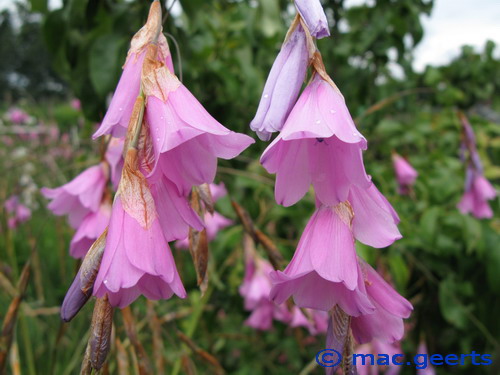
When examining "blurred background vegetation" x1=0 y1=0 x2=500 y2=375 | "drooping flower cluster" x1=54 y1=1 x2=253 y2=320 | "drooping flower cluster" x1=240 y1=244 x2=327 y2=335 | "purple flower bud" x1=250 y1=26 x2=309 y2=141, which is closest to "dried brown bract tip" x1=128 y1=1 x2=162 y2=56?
"drooping flower cluster" x1=54 y1=1 x2=253 y2=320

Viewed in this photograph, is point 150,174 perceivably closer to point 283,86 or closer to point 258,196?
point 283,86

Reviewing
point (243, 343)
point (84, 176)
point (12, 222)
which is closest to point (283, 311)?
point (243, 343)

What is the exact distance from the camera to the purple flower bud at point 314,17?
1.51 ft

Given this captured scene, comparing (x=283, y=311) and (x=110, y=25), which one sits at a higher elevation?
(x=110, y=25)

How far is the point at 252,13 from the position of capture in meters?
1.35

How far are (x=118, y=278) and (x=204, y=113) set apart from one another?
7.2 inches

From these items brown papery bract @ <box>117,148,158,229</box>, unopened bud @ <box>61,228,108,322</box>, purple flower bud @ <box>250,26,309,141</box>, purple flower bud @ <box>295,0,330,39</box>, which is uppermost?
purple flower bud @ <box>295,0,330,39</box>

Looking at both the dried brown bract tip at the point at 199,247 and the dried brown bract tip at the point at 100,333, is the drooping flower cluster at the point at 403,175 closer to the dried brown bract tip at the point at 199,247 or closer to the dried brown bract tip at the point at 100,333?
the dried brown bract tip at the point at 199,247

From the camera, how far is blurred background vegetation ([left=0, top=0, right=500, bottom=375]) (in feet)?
3.53

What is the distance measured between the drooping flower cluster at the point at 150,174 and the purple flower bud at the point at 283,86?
0.08ft

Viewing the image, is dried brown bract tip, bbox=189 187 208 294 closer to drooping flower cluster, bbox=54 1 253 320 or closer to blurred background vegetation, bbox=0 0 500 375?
drooping flower cluster, bbox=54 1 253 320

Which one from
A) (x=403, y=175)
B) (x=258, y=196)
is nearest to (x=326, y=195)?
(x=258, y=196)

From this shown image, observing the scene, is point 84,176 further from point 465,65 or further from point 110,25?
point 465,65

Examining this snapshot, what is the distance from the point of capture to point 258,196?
65.3 inches
